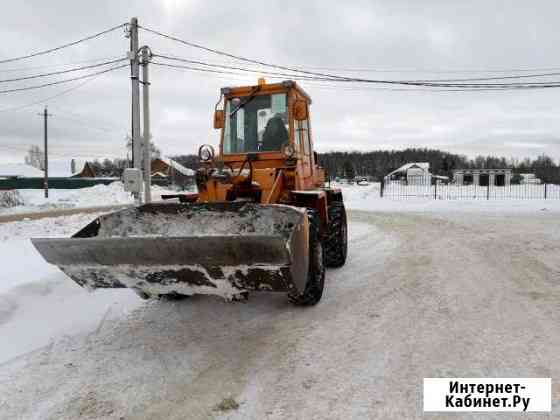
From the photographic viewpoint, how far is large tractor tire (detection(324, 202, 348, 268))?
7176 mm

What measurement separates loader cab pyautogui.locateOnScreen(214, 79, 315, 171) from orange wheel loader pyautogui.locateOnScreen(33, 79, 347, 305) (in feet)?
0.05

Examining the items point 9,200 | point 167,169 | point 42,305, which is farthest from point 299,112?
point 167,169

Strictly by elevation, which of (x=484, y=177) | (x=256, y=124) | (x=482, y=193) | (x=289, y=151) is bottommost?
(x=482, y=193)

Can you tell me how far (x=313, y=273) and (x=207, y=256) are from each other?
1.68 m

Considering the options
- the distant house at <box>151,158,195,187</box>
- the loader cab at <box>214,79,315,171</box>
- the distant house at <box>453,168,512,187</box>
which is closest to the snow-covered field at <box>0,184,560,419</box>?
the loader cab at <box>214,79,315,171</box>

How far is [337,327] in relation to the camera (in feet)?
14.7

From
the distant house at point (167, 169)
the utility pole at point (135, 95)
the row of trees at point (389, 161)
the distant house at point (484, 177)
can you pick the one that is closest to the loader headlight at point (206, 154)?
the utility pole at point (135, 95)

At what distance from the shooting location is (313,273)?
502cm

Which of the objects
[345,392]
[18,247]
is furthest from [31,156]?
[345,392]

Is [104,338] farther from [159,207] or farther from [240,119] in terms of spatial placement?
[240,119]

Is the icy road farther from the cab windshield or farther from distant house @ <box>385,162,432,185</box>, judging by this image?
distant house @ <box>385,162,432,185</box>

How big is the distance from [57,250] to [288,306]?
2.44m

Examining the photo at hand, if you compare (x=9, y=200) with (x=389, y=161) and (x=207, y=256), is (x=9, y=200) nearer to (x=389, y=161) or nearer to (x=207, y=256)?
(x=207, y=256)

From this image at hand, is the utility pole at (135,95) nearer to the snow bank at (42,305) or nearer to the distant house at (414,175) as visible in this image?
the snow bank at (42,305)
